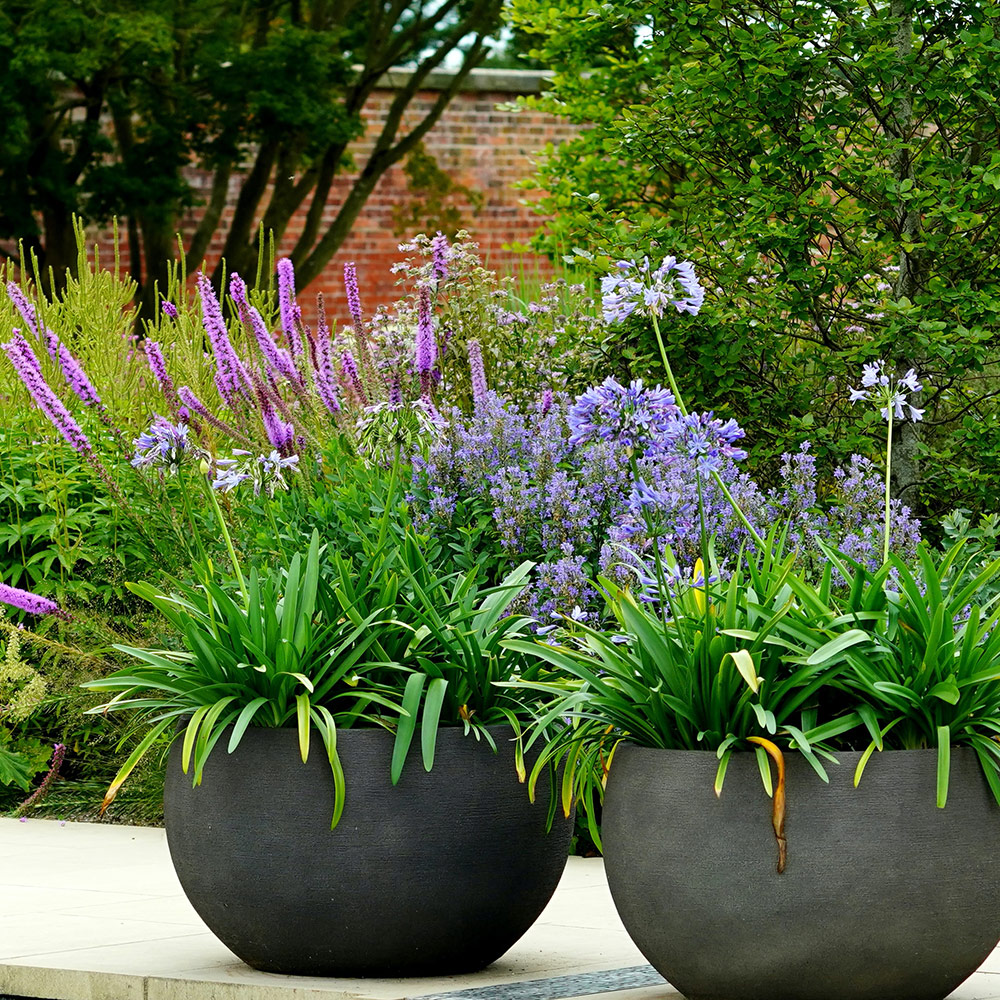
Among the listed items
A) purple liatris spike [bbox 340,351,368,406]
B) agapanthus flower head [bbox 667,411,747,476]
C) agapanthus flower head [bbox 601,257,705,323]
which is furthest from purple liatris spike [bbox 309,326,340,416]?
agapanthus flower head [bbox 601,257,705,323]

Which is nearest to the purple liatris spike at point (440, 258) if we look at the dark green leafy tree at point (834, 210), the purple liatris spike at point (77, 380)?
the dark green leafy tree at point (834, 210)

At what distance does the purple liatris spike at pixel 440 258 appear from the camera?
836cm

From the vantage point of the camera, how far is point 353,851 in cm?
417

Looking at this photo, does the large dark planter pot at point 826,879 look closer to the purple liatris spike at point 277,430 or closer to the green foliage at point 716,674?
the green foliage at point 716,674

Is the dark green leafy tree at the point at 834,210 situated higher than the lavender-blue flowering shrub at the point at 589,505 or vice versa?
the dark green leafy tree at the point at 834,210

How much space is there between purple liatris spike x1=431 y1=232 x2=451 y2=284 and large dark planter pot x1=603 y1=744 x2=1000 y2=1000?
4.87m

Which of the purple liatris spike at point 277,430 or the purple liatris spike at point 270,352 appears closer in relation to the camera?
the purple liatris spike at point 277,430

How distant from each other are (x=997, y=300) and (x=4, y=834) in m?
4.64

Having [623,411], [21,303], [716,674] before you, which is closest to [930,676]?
[716,674]

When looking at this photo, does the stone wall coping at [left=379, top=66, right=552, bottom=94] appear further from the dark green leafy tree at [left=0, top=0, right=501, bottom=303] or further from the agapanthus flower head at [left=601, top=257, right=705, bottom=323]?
the agapanthus flower head at [left=601, top=257, right=705, bottom=323]

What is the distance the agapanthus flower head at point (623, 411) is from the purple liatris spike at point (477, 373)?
2.24 metres

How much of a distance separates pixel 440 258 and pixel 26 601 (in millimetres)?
2635

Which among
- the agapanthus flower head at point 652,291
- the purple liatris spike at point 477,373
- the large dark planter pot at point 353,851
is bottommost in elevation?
the large dark planter pot at point 353,851

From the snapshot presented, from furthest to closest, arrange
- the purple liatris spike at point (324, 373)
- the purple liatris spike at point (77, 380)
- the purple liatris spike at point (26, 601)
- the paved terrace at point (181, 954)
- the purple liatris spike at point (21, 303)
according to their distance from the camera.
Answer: the purple liatris spike at point (21, 303) < the purple liatris spike at point (324, 373) < the purple liatris spike at point (77, 380) < the purple liatris spike at point (26, 601) < the paved terrace at point (181, 954)
